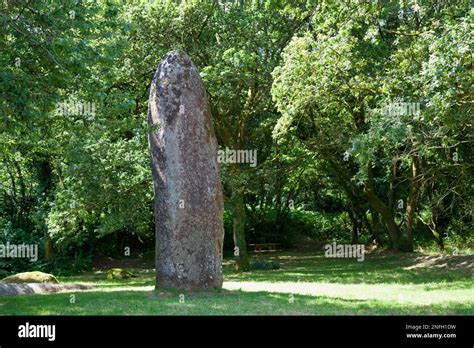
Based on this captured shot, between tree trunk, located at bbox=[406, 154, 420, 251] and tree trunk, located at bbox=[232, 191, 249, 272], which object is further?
tree trunk, located at bbox=[406, 154, 420, 251]

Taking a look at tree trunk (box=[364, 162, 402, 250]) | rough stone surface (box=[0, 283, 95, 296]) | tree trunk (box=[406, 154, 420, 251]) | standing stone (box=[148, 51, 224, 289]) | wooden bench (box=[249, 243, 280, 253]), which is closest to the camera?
standing stone (box=[148, 51, 224, 289])

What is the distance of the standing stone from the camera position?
40.5 feet

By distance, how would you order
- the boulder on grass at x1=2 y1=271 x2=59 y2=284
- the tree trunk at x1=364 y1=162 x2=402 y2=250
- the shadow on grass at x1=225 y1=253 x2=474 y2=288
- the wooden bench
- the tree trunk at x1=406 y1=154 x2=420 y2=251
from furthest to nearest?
the wooden bench < the tree trunk at x1=364 y1=162 x2=402 y2=250 < the tree trunk at x1=406 y1=154 x2=420 y2=251 < the shadow on grass at x1=225 y1=253 x2=474 y2=288 < the boulder on grass at x1=2 y1=271 x2=59 y2=284

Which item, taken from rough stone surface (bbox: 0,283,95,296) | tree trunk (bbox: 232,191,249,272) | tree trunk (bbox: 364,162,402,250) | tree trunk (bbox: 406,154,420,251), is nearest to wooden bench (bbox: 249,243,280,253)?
tree trunk (bbox: 364,162,402,250)

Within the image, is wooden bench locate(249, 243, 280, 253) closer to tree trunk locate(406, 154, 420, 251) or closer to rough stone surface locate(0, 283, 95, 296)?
tree trunk locate(406, 154, 420, 251)

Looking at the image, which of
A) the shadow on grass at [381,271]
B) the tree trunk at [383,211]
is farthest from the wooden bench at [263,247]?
the tree trunk at [383,211]

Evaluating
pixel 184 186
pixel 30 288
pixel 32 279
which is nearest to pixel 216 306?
pixel 184 186

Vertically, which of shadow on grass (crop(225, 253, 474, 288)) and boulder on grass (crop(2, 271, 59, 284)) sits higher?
boulder on grass (crop(2, 271, 59, 284))

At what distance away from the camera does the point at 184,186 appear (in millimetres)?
12516

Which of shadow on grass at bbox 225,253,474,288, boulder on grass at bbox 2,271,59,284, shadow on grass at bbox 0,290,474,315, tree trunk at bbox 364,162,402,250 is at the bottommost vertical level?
shadow on grass at bbox 225,253,474,288

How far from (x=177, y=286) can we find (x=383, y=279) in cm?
857

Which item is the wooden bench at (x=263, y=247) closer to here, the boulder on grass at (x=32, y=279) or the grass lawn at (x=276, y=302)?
the grass lawn at (x=276, y=302)

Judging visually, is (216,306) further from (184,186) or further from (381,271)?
(381,271)

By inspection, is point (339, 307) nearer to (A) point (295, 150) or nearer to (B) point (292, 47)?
(B) point (292, 47)
